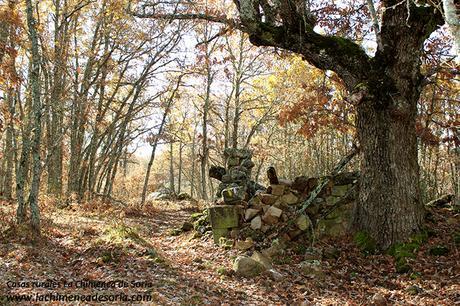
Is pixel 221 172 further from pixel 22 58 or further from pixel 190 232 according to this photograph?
pixel 22 58

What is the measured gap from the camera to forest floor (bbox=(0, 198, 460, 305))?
4969mm

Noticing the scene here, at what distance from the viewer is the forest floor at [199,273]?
196 inches

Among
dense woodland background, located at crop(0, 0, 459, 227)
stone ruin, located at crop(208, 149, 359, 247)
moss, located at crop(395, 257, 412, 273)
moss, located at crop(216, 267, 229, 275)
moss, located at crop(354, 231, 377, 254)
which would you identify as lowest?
moss, located at crop(216, 267, 229, 275)

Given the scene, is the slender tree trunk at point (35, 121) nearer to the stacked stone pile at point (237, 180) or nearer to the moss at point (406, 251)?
the stacked stone pile at point (237, 180)

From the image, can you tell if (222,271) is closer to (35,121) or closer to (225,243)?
(225,243)

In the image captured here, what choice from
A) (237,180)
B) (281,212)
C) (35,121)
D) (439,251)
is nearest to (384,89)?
(439,251)

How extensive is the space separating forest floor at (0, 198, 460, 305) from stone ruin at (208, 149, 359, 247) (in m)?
0.45

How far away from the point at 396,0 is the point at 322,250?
5.09 metres

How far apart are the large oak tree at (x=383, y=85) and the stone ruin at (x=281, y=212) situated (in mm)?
868

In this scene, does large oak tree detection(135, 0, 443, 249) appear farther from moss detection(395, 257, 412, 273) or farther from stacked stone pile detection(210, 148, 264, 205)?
stacked stone pile detection(210, 148, 264, 205)

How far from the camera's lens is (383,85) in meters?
6.70

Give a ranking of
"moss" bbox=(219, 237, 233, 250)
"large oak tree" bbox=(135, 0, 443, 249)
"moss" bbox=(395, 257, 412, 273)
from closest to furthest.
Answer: "moss" bbox=(395, 257, 412, 273)
"large oak tree" bbox=(135, 0, 443, 249)
"moss" bbox=(219, 237, 233, 250)

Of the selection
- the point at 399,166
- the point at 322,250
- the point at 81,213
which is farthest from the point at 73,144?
the point at 399,166

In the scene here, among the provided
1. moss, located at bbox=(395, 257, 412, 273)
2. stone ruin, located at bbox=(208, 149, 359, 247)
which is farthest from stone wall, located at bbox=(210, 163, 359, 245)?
moss, located at bbox=(395, 257, 412, 273)
